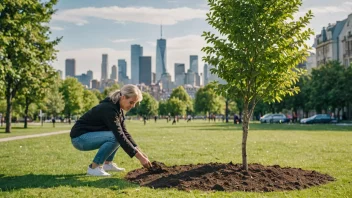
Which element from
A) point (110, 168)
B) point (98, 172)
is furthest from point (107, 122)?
point (110, 168)

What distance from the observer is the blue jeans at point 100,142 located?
8.09 m

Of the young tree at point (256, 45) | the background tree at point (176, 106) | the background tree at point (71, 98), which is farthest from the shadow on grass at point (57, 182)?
the background tree at point (176, 106)

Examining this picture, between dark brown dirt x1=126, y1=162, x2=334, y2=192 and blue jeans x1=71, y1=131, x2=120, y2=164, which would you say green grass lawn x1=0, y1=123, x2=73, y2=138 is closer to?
blue jeans x1=71, y1=131, x2=120, y2=164

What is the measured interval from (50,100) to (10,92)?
46277 millimetres

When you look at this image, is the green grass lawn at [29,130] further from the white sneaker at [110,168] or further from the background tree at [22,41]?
the white sneaker at [110,168]

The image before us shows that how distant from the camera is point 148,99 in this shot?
6117 inches

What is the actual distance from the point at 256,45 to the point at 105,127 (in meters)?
3.63

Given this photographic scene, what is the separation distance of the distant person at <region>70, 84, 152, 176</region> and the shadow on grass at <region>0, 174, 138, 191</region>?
425mm

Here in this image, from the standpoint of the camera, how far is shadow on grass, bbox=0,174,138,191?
722cm

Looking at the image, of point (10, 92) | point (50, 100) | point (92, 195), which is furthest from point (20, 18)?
point (50, 100)

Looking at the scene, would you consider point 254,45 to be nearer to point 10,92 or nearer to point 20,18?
point 20,18

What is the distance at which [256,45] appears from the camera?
8.48 m

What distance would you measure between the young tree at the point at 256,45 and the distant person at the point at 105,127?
205 cm

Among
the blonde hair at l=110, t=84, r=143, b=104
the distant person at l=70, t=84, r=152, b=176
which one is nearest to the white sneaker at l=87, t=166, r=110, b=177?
the distant person at l=70, t=84, r=152, b=176
